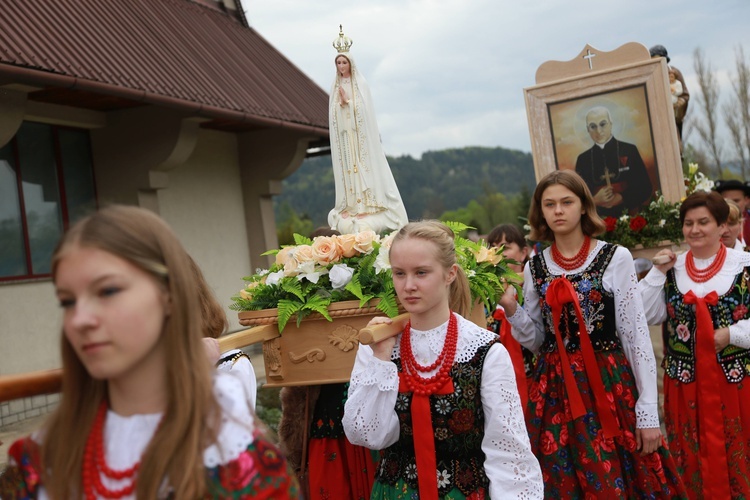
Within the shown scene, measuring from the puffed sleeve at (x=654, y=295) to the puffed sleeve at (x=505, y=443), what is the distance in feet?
9.10

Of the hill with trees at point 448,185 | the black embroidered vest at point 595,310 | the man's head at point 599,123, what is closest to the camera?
the black embroidered vest at point 595,310

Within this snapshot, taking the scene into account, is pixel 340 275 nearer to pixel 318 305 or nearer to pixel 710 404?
pixel 318 305

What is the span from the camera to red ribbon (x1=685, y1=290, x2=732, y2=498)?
5.21m

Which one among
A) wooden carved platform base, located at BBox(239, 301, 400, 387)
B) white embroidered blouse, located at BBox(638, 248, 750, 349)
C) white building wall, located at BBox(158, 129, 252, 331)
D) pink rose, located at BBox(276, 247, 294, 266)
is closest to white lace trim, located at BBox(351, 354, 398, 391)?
wooden carved platform base, located at BBox(239, 301, 400, 387)

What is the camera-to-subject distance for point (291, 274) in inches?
158

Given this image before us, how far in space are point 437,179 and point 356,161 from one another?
1974 inches

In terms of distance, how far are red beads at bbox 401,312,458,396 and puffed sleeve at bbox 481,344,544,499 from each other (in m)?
0.14

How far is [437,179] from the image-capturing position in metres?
55.1

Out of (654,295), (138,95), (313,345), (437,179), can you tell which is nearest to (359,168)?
(313,345)

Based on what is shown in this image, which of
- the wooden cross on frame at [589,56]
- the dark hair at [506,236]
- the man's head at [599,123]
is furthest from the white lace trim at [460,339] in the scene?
the wooden cross on frame at [589,56]

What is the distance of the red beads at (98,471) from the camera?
168 centimetres

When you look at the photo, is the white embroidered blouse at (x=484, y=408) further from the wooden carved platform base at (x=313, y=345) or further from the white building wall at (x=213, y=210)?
the white building wall at (x=213, y=210)

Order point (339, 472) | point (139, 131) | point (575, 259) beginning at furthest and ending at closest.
Answer: point (139, 131), point (575, 259), point (339, 472)

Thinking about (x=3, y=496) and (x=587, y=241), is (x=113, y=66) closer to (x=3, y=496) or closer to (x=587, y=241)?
(x=587, y=241)
